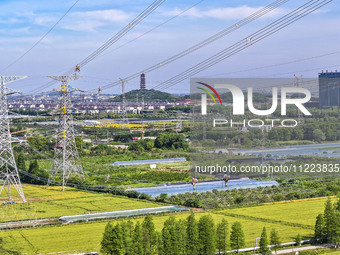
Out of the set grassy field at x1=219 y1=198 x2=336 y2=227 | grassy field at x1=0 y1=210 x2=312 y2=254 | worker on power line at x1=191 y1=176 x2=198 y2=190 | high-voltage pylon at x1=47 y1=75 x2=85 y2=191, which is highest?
high-voltage pylon at x1=47 y1=75 x2=85 y2=191

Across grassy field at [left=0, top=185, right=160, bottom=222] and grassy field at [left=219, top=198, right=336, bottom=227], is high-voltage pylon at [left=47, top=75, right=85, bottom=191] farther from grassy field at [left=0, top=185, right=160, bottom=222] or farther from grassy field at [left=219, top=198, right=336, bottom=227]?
grassy field at [left=219, top=198, right=336, bottom=227]

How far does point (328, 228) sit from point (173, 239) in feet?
7.69

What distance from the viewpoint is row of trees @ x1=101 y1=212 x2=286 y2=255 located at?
6.51m

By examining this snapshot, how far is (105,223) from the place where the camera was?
8.90 meters

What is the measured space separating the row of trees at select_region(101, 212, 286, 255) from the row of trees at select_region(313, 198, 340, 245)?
1049 millimetres

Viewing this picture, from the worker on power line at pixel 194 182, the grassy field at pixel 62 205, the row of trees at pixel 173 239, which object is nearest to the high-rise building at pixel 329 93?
the worker on power line at pixel 194 182

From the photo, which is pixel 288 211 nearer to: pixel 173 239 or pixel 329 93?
pixel 329 93

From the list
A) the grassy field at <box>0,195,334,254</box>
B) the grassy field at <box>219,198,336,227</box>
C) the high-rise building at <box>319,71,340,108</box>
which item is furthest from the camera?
the high-rise building at <box>319,71,340,108</box>

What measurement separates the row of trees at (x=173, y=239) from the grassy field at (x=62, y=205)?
10.3 ft

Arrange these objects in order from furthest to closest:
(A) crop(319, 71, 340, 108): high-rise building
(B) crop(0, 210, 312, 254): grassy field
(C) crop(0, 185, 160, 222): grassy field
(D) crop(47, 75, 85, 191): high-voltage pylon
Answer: (D) crop(47, 75, 85, 191): high-voltage pylon → (A) crop(319, 71, 340, 108): high-rise building → (C) crop(0, 185, 160, 222): grassy field → (B) crop(0, 210, 312, 254): grassy field

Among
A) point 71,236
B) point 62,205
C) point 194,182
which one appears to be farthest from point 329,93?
point 71,236

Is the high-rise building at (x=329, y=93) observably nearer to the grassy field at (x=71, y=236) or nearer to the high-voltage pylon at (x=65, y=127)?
the grassy field at (x=71, y=236)

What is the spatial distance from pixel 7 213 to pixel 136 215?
2297 mm

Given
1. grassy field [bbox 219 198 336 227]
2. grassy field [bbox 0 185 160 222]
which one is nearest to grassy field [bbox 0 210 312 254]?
grassy field [bbox 219 198 336 227]
